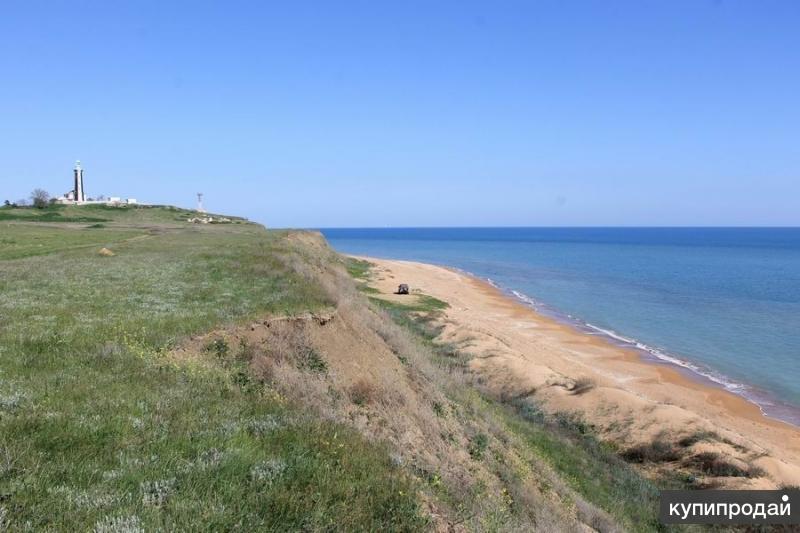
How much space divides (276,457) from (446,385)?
11007 millimetres

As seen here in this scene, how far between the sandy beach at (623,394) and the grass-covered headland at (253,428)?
2.45 m

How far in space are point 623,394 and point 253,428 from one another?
19.8 meters

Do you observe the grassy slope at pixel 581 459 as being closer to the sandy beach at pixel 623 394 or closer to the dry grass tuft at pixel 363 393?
the sandy beach at pixel 623 394

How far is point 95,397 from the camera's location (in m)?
8.65

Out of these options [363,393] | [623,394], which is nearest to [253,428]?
[363,393]

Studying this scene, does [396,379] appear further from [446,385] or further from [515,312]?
[515,312]

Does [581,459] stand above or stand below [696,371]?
above

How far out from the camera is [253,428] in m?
8.44

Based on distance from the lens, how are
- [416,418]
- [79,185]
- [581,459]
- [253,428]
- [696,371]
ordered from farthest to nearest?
[79,185]
[696,371]
[581,459]
[416,418]
[253,428]

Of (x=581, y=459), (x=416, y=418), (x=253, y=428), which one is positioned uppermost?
(x=253, y=428)

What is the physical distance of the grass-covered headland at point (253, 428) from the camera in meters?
6.14

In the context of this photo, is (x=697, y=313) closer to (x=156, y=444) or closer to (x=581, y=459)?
(x=581, y=459)

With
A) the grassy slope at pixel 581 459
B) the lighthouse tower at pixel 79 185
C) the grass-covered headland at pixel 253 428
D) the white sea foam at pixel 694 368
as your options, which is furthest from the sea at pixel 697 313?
the lighthouse tower at pixel 79 185

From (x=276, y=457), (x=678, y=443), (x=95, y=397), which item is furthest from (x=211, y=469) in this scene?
(x=678, y=443)
